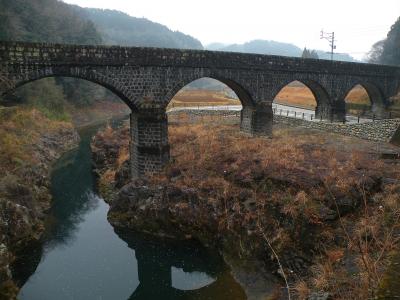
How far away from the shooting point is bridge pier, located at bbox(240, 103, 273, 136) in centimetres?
3042

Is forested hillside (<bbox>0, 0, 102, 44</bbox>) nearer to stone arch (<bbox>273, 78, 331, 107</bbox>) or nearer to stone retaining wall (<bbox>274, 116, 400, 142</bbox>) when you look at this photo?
stone arch (<bbox>273, 78, 331, 107</bbox>)

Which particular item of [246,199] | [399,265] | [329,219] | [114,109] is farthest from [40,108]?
[399,265]

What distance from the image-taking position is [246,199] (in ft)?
66.2

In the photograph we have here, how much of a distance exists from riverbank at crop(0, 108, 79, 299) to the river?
3.16 ft

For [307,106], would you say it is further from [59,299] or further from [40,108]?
[59,299]

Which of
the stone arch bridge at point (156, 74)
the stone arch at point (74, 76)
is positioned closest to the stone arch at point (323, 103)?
the stone arch bridge at point (156, 74)

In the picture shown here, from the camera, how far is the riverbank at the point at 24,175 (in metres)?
18.6

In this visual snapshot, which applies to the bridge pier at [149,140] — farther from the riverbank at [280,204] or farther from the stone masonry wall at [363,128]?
the stone masonry wall at [363,128]

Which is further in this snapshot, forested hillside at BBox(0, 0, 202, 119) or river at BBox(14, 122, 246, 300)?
forested hillside at BBox(0, 0, 202, 119)

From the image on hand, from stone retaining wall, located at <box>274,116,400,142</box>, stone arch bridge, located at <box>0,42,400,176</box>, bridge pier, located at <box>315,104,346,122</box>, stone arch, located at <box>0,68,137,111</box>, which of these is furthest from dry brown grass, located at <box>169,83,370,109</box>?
stone arch, located at <box>0,68,137,111</box>

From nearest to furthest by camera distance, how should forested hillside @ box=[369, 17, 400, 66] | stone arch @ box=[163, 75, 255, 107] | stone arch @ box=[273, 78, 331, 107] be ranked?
stone arch @ box=[163, 75, 255, 107] < stone arch @ box=[273, 78, 331, 107] < forested hillside @ box=[369, 17, 400, 66]

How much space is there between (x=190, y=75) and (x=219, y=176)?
7.27 metres

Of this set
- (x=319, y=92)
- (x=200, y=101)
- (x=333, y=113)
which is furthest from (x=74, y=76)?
(x=200, y=101)

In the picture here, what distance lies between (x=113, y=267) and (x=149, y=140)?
8.27 m
